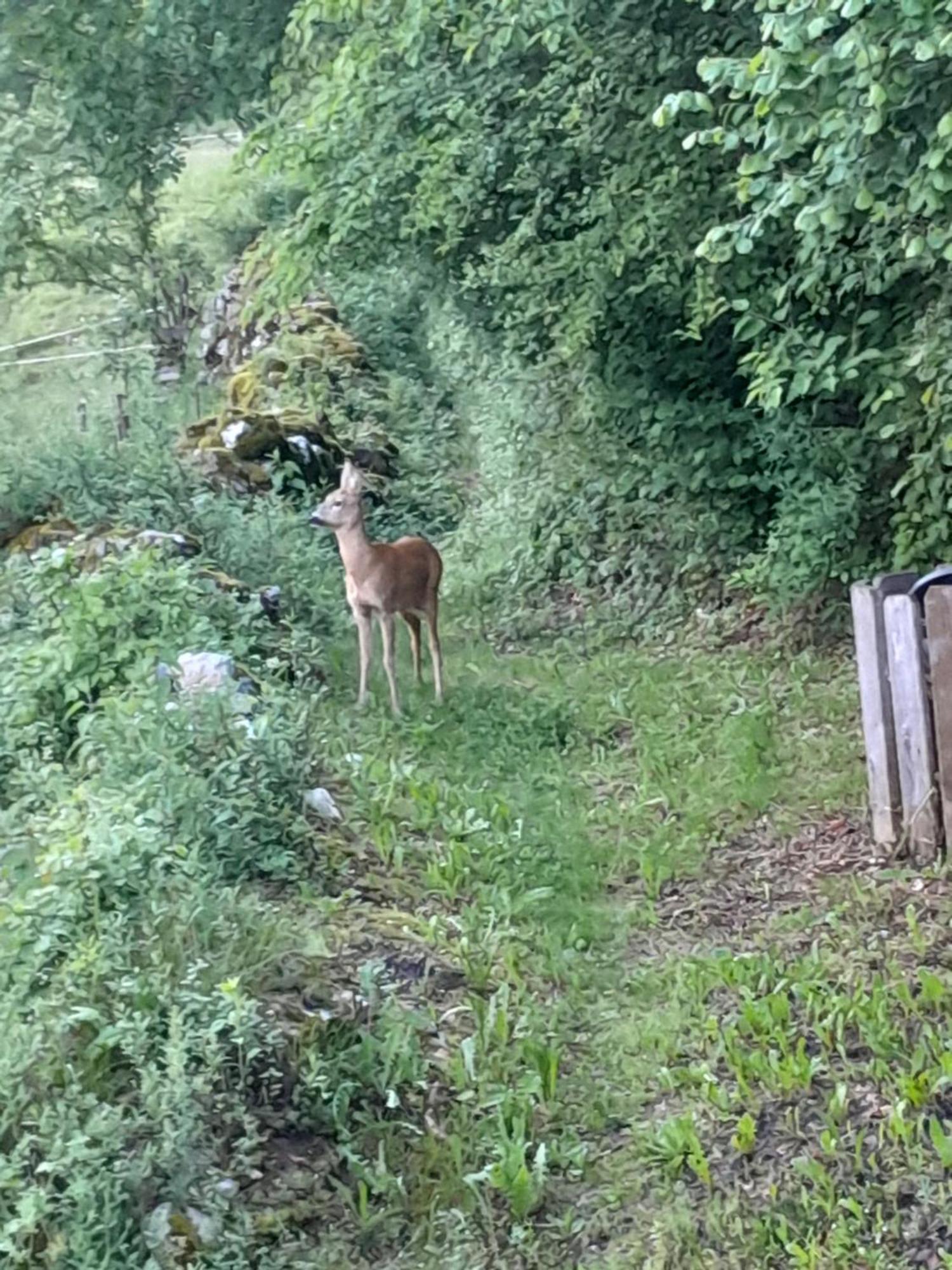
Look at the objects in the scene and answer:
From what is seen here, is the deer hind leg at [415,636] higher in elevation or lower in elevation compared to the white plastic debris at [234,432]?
lower

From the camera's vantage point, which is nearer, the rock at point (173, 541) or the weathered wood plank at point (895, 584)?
the weathered wood plank at point (895, 584)

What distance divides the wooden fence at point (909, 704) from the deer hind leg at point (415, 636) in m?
3.69

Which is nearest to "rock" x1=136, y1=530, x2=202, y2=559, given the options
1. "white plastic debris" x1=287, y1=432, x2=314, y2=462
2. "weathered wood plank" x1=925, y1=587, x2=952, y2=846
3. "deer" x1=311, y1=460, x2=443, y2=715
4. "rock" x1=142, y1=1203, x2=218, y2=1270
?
"deer" x1=311, y1=460, x2=443, y2=715

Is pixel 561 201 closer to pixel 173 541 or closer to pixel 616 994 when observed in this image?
pixel 173 541

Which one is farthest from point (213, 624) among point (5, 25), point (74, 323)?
point (74, 323)

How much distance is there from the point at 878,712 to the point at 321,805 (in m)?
2.32

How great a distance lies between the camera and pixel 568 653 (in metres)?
10.2

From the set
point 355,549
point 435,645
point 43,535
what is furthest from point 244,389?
point 435,645

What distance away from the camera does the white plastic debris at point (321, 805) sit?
6.40 m

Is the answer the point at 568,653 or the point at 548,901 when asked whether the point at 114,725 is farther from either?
the point at 568,653

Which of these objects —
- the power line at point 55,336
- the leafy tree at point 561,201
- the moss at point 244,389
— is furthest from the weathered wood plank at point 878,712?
the power line at point 55,336

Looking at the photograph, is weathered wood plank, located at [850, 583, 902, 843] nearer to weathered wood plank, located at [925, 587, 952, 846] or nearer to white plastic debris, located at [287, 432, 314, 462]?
weathered wood plank, located at [925, 587, 952, 846]

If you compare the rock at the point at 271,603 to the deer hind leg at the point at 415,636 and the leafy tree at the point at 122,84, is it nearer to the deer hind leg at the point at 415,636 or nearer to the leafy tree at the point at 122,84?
the deer hind leg at the point at 415,636

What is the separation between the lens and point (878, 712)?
20.3ft
